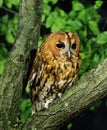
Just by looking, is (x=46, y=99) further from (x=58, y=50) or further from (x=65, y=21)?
(x=65, y=21)

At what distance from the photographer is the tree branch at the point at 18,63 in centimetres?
260

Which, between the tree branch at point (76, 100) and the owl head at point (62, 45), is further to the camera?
the owl head at point (62, 45)

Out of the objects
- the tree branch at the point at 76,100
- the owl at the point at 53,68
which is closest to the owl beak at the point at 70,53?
the owl at the point at 53,68

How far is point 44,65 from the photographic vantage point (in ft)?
10.2

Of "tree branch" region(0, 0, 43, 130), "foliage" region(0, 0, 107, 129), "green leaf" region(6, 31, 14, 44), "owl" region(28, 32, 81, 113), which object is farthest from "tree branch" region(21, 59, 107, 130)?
"green leaf" region(6, 31, 14, 44)

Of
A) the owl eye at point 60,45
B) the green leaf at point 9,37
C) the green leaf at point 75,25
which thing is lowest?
the green leaf at point 9,37

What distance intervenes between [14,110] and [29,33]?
14.2 inches

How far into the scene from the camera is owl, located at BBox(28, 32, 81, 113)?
3.05 m

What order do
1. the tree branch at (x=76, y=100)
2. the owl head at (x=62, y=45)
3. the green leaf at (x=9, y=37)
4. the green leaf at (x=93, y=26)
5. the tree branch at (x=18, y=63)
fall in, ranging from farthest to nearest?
the green leaf at (x=9, y=37) < the green leaf at (x=93, y=26) < the owl head at (x=62, y=45) < the tree branch at (x=18, y=63) < the tree branch at (x=76, y=100)

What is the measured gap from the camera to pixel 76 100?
2391 mm

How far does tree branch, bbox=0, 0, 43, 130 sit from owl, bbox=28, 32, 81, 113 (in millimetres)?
376

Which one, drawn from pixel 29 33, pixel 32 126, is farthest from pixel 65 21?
pixel 32 126

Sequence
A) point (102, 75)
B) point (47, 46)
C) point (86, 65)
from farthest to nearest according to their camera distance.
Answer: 1. point (86, 65)
2. point (47, 46)
3. point (102, 75)

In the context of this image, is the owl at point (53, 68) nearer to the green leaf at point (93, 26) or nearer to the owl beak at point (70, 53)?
the owl beak at point (70, 53)
